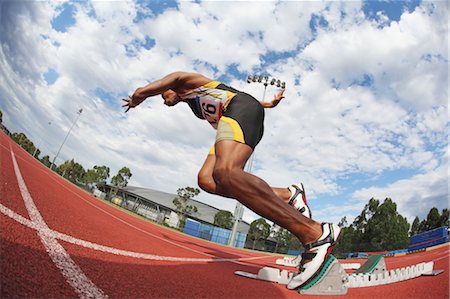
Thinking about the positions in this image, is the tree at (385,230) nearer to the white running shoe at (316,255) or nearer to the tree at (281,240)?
the tree at (281,240)

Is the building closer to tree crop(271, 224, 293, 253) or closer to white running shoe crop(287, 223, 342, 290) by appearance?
tree crop(271, 224, 293, 253)

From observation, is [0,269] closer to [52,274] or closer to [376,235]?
[52,274]

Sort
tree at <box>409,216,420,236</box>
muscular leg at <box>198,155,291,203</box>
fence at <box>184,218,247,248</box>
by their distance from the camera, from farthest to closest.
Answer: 1. tree at <box>409,216,420,236</box>
2. fence at <box>184,218,247,248</box>
3. muscular leg at <box>198,155,291,203</box>

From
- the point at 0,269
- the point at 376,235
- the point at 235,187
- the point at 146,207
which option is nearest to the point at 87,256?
the point at 0,269

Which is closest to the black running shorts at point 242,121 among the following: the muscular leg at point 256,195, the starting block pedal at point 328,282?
the muscular leg at point 256,195

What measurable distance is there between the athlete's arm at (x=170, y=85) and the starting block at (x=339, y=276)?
186 centimetres

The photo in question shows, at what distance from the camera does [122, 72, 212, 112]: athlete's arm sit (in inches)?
88.2

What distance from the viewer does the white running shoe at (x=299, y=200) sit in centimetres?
243

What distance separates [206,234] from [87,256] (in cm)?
2922

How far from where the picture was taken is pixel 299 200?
98.9 inches

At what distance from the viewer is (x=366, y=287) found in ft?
7.87

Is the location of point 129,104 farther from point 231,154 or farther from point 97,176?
point 97,176

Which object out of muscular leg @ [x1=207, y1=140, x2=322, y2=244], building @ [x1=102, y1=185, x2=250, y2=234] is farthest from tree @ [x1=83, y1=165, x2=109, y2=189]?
muscular leg @ [x1=207, y1=140, x2=322, y2=244]

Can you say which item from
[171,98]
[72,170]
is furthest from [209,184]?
[72,170]
